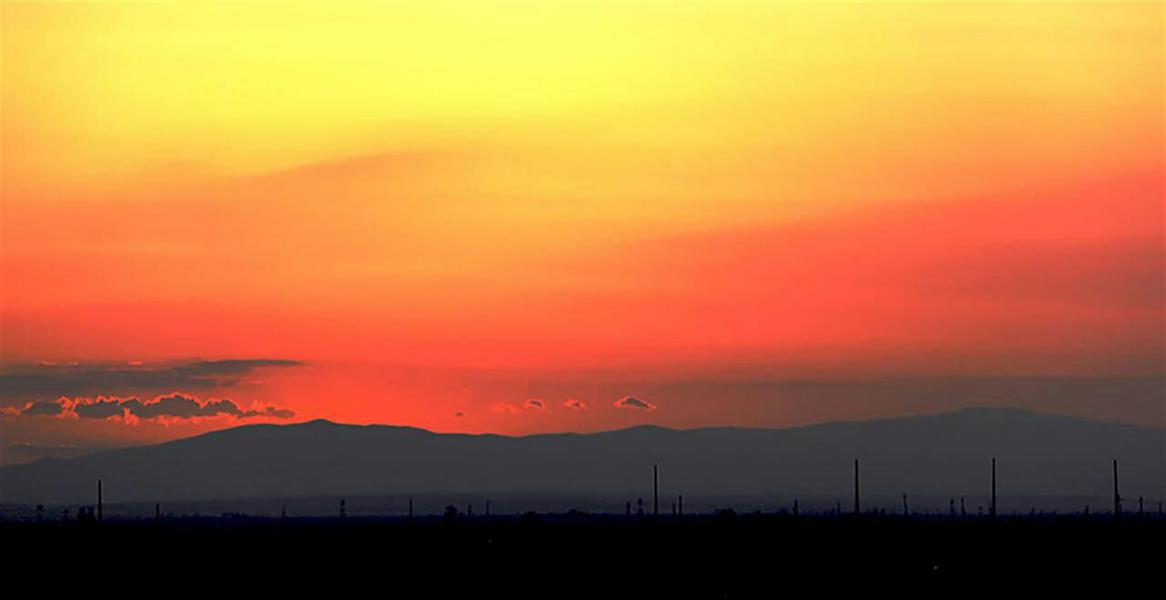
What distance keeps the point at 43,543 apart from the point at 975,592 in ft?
211

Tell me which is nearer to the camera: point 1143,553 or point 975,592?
point 975,592

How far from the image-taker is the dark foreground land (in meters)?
83.6

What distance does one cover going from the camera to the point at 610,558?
101625mm

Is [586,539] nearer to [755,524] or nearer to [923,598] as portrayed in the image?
[755,524]

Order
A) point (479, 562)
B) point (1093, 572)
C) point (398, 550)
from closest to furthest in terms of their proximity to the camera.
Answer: point (1093, 572)
point (479, 562)
point (398, 550)

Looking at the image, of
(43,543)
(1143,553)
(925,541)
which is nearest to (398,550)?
(43,543)

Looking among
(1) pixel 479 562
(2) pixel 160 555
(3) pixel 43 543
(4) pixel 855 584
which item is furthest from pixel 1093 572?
(3) pixel 43 543

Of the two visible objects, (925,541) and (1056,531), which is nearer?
(925,541)

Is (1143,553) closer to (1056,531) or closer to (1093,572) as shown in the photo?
(1093,572)

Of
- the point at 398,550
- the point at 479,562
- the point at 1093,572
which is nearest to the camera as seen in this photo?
the point at 1093,572

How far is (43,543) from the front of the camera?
12112 cm

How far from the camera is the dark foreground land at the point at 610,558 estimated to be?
274ft

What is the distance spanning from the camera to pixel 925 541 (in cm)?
12131

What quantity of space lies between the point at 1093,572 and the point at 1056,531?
52472 mm
